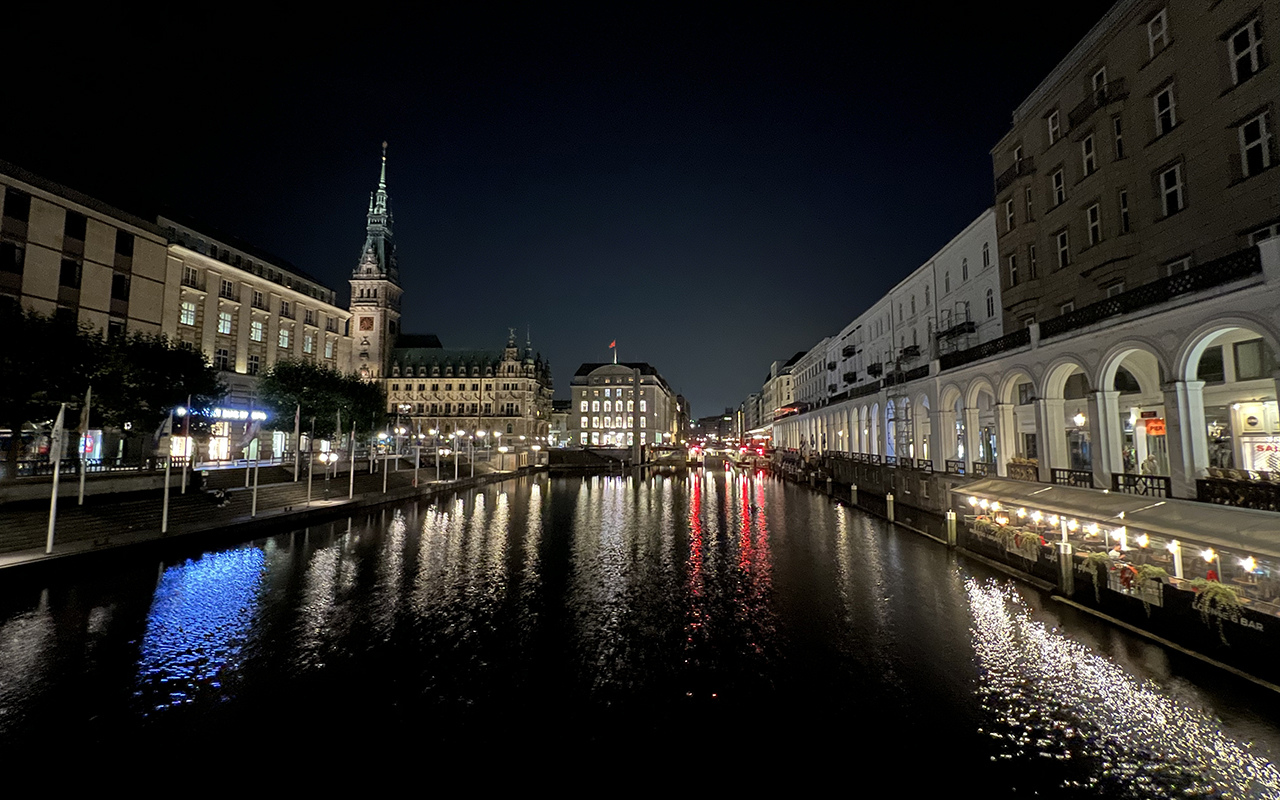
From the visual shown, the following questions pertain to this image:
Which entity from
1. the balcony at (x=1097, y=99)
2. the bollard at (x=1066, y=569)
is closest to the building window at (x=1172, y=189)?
the balcony at (x=1097, y=99)

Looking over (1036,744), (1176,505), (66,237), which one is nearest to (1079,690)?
(1036,744)

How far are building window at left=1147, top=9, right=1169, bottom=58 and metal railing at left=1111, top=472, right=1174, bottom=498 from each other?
19.4 m

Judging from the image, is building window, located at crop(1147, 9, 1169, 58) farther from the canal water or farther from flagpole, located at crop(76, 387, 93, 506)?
flagpole, located at crop(76, 387, 93, 506)

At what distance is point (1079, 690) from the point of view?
1161 cm

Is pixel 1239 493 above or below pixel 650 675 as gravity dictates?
above

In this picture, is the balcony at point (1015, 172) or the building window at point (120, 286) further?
the building window at point (120, 286)

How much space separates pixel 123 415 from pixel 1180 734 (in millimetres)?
51528

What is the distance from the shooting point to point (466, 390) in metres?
134

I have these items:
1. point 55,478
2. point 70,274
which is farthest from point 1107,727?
point 70,274

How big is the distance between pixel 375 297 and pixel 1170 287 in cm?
13451

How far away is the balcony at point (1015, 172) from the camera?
33.1 m

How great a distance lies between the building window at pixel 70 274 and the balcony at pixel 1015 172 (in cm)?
7213

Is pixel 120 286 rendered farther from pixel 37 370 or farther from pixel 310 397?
pixel 37 370

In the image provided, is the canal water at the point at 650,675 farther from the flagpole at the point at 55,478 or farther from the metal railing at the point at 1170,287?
the metal railing at the point at 1170,287
